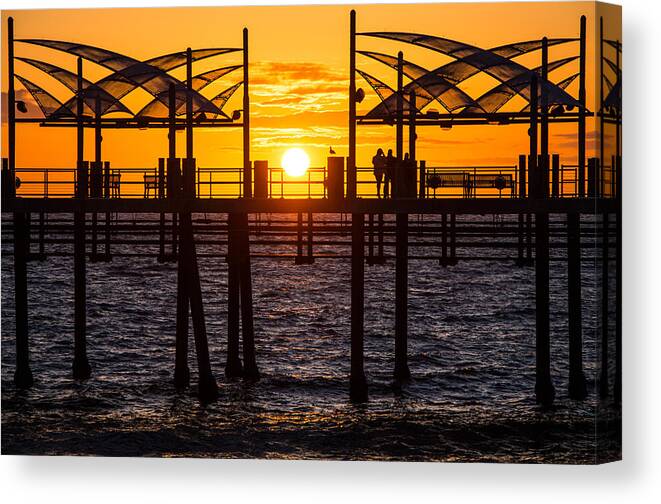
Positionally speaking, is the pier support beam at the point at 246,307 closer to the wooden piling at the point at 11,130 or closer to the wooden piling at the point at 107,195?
the wooden piling at the point at 107,195

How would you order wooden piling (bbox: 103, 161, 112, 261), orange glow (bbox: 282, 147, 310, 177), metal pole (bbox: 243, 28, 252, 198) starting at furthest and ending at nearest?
orange glow (bbox: 282, 147, 310, 177), wooden piling (bbox: 103, 161, 112, 261), metal pole (bbox: 243, 28, 252, 198)

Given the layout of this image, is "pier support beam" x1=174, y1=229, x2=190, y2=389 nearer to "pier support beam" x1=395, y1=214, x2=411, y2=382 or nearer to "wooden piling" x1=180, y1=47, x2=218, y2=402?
"wooden piling" x1=180, y1=47, x2=218, y2=402


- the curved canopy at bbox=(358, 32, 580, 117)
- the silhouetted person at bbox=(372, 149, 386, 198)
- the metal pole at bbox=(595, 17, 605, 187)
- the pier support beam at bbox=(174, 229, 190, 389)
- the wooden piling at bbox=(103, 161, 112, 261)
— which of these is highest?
the curved canopy at bbox=(358, 32, 580, 117)

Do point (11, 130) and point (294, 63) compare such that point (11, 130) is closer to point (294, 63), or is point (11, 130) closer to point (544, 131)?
point (294, 63)

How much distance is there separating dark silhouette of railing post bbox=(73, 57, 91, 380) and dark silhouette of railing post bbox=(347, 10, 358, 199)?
16.6ft

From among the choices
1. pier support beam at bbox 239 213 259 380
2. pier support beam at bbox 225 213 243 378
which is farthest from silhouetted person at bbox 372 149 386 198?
pier support beam at bbox 225 213 243 378

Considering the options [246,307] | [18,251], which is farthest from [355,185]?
[18,251]

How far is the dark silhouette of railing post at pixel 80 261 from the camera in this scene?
27.0 meters

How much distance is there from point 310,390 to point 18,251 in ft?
27.0

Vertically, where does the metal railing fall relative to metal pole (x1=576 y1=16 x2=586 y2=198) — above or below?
below

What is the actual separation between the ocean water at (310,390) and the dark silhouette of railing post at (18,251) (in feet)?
1.43

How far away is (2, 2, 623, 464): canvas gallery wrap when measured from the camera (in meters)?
23.7

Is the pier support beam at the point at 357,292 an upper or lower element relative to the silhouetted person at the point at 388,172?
lower

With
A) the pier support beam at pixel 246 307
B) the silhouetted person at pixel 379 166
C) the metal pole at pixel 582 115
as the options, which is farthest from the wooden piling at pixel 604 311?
the pier support beam at pixel 246 307
